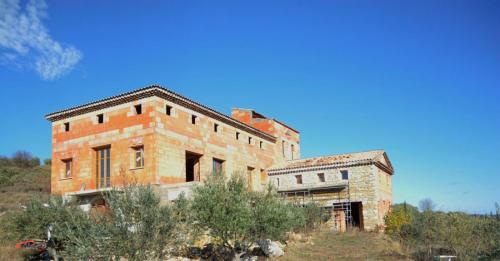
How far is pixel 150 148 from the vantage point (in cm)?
2445

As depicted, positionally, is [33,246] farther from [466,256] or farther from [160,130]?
[466,256]

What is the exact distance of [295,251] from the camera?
952 inches

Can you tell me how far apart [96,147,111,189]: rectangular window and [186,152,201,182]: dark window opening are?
4.91m

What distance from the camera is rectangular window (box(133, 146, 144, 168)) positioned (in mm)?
25141

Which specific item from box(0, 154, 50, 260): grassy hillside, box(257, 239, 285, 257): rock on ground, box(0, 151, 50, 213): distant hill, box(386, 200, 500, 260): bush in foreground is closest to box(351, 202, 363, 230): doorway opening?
box(386, 200, 500, 260): bush in foreground

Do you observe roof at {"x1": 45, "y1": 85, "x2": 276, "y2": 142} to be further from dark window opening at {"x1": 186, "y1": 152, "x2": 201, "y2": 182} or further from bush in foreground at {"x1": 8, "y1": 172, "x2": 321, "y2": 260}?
bush in foreground at {"x1": 8, "y1": 172, "x2": 321, "y2": 260}

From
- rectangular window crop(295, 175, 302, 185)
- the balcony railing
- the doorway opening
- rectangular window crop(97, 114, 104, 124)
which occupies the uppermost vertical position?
rectangular window crop(97, 114, 104, 124)

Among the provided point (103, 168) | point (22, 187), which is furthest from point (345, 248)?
point (22, 187)

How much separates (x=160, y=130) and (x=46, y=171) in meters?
45.5

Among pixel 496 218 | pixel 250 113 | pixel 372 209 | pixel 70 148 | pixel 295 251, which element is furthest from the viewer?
pixel 250 113

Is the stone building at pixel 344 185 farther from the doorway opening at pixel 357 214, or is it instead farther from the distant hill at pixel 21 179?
the distant hill at pixel 21 179

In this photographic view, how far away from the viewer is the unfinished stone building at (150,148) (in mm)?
24750

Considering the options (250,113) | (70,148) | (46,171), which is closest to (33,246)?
(70,148)

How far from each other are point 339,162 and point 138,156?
16.1 m
